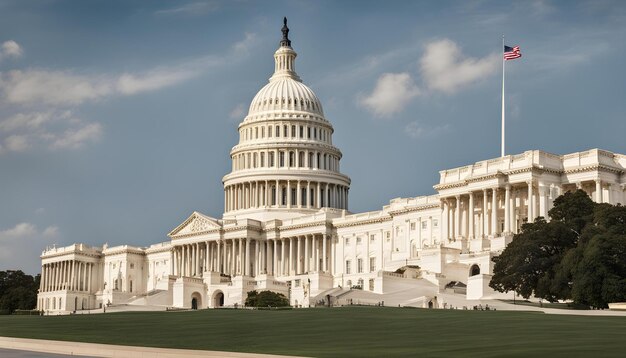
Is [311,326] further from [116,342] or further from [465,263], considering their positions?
[465,263]

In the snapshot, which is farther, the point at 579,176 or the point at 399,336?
the point at 579,176

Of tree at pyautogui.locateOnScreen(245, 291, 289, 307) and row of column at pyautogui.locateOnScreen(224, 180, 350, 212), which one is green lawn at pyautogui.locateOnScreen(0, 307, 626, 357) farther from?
row of column at pyautogui.locateOnScreen(224, 180, 350, 212)

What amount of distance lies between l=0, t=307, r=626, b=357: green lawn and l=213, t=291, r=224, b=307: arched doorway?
72.6 metres

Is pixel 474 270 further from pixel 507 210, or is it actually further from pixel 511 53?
pixel 511 53

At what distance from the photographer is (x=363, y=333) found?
63.9m

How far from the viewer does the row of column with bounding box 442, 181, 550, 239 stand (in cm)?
12738

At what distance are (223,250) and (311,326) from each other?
11012cm

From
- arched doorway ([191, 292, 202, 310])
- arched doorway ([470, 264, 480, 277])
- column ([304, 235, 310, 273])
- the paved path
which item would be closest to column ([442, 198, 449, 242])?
arched doorway ([470, 264, 480, 277])

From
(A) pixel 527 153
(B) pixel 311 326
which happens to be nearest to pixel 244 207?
(A) pixel 527 153

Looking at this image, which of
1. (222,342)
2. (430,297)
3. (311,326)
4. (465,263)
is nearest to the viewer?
(222,342)

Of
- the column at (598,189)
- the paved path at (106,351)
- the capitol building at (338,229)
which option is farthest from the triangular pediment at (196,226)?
the paved path at (106,351)

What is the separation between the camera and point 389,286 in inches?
4862

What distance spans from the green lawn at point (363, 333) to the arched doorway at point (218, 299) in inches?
2857

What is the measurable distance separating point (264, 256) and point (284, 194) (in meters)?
17.0
